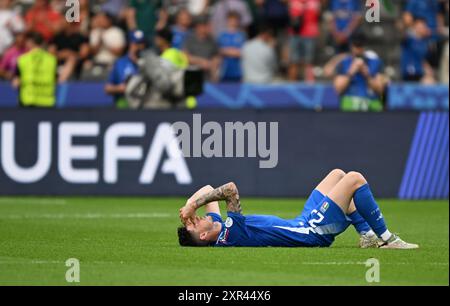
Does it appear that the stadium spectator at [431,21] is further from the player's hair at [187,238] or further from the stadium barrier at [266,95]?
the player's hair at [187,238]

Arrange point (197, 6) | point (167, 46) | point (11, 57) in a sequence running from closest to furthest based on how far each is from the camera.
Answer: point (167, 46) < point (11, 57) < point (197, 6)

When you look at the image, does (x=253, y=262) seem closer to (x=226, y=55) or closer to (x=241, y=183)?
(x=241, y=183)

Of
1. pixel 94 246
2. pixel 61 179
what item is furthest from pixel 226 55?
pixel 94 246

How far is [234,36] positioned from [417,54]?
4.04 m

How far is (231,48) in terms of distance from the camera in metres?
27.1

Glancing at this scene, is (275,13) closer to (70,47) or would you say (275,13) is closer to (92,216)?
(70,47)

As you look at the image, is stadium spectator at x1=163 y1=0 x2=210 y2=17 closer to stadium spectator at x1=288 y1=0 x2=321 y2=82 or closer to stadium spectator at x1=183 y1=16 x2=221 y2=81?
stadium spectator at x1=183 y1=16 x2=221 y2=81

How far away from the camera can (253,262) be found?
12.3 m

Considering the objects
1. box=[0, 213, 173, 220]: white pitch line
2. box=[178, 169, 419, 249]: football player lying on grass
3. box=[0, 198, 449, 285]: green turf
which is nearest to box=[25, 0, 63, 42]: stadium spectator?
box=[0, 198, 449, 285]: green turf

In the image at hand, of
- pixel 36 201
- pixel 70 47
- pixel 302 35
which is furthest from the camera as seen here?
pixel 302 35

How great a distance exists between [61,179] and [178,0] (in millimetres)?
7830

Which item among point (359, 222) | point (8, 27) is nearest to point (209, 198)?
point (359, 222)

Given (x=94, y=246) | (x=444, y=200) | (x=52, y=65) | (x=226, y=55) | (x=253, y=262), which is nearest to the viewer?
(x=253, y=262)

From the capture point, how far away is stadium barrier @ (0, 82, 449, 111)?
26.8 m
